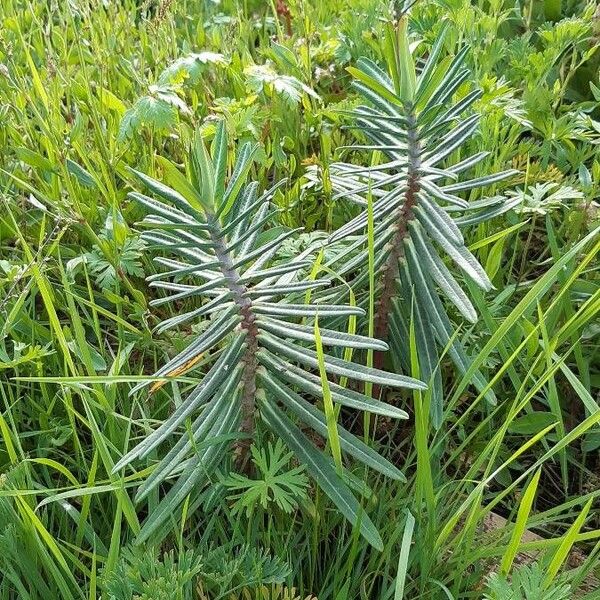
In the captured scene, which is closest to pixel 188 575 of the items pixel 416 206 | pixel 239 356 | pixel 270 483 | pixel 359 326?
pixel 270 483

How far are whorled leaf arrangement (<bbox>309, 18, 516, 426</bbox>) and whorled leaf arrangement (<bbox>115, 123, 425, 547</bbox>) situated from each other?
0.16m

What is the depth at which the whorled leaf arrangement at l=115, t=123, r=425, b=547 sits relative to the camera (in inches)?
44.8

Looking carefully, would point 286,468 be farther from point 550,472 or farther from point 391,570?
point 550,472

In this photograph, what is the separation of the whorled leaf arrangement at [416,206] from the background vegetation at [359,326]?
0.17 ft

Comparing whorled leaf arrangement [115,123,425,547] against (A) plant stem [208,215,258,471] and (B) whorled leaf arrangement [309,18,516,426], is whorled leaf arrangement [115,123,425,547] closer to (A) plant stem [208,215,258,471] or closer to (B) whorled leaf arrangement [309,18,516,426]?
(A) plant stem [208,215,258,471]

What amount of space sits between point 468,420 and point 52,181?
Answer: 1.19 meters

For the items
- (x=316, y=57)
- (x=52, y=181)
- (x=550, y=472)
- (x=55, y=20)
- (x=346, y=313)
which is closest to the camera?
(x=346, y=313)

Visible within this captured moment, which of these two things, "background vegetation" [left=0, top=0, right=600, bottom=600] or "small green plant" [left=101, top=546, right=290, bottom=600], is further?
"background vegetation" [left=0, top=0, right=600, bottom=600]

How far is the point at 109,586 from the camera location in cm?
106

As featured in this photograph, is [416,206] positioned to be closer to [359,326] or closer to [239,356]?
[359,326]

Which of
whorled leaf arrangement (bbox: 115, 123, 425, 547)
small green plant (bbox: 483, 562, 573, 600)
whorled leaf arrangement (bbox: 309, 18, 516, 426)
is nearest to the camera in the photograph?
small green plant (bbox: 483, 562, 573, 600)

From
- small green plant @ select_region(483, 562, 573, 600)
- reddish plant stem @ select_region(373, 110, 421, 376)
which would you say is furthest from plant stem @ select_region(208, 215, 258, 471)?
small green plant @ select_region(483, 562, 573, 600)

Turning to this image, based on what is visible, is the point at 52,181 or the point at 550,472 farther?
the point at 52,181

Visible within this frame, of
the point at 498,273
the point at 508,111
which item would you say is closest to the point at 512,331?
the point at 498,273
